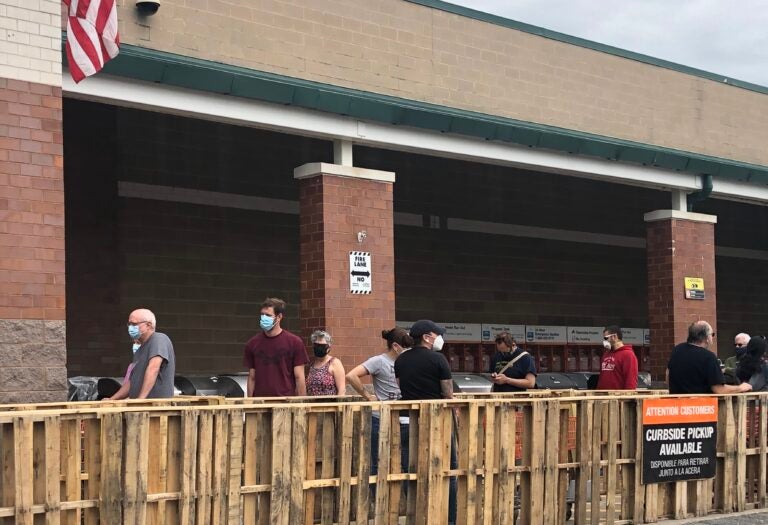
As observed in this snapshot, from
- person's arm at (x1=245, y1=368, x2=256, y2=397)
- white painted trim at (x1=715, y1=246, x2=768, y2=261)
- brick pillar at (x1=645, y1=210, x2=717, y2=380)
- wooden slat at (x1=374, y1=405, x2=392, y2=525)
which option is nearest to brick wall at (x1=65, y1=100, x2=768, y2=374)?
white painted trim at (x1=715, y1=246, x2=768, y2=261)

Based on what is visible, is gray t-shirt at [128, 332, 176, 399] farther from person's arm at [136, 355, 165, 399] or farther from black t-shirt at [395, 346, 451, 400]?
black t-shirt at [395, 346, 451, 400]

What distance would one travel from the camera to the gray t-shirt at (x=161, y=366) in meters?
10.4

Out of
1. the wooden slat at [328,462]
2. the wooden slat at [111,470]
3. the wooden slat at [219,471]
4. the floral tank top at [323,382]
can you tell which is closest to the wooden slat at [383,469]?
the wooden slat at [328,462]

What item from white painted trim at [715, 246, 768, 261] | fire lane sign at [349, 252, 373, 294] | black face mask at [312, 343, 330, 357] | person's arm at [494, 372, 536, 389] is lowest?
person's arm at [494, 372, 536, 389]

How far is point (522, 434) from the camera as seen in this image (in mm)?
9922

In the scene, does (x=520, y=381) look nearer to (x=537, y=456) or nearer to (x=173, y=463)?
(x=537, y=456)

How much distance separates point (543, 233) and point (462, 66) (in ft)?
26.9

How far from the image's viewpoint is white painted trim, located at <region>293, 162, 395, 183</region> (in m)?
16.5

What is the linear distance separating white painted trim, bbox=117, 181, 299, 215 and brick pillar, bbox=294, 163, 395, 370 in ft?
14.1

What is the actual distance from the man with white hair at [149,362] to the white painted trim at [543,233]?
48.9 ft

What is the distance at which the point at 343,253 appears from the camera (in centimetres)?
1669

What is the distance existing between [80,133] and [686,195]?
11.0 meters

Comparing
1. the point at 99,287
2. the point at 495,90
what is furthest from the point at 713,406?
the point at 99,287

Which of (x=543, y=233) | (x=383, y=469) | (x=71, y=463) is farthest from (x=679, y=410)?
(x=543, y=233)
